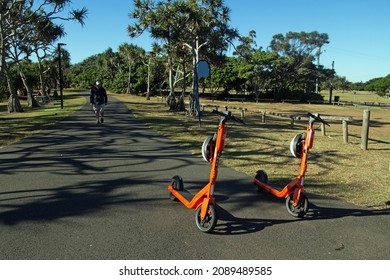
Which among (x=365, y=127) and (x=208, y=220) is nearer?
(x=208, y=220)

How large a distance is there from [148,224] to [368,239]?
2401mm

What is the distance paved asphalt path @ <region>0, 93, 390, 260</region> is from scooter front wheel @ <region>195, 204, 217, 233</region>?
0.08 metres

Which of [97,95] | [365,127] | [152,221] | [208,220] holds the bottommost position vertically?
[152,221]

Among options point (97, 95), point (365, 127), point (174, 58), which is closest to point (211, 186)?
point (365, 127)

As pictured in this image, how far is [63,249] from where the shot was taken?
11.1 ft

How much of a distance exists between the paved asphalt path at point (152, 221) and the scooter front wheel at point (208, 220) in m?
0.08

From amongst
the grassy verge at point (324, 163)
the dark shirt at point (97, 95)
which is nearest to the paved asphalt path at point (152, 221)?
the grassy verge at point (324, 163)

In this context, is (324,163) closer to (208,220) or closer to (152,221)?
(208,220)

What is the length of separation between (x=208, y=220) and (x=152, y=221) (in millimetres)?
710

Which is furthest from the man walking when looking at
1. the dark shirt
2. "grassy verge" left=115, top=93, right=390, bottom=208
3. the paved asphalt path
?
the paved asphalt path

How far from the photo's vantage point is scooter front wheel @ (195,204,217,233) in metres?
3.76

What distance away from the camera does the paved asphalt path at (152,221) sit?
340 centimetres

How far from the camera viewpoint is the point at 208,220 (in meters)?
3.86

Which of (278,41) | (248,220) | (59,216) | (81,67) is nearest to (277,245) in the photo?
(248,220)
